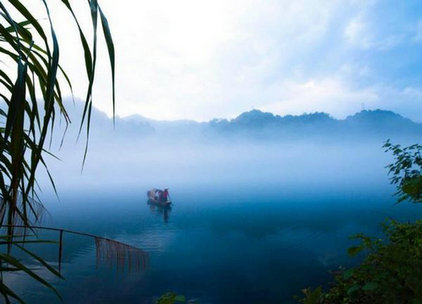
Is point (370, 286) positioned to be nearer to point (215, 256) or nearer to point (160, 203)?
point (215, 256)

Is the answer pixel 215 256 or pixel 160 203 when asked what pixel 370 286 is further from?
pixel 160 203

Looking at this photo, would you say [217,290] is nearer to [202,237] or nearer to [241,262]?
[241,262]

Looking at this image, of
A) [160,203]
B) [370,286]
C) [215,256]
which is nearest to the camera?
[370,286]

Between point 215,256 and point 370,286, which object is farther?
point 215,256

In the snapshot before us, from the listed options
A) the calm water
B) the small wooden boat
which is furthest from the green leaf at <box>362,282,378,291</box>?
the small wooden boat

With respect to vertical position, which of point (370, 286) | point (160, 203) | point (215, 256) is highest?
point (370, 286)

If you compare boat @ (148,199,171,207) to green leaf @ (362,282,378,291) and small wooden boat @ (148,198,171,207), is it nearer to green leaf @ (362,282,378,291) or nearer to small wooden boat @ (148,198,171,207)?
small wooden boat @ (148,198,171,207)

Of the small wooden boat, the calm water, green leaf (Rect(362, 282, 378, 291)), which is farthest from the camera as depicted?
the small wooden boat

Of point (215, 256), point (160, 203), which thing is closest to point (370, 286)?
point (215, 256)

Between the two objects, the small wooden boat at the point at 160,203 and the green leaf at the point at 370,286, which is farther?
the small wooden boat at the point at 160,203

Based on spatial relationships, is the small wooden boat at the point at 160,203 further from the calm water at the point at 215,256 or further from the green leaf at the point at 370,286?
the green leaf at the point at 370,286

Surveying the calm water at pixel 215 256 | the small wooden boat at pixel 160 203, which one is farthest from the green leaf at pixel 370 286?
the small wooden boat at pixel 160 203

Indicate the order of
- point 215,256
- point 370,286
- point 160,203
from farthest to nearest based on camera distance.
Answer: point 160,203
point 215,256
point 370,286

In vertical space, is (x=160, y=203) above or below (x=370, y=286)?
below
